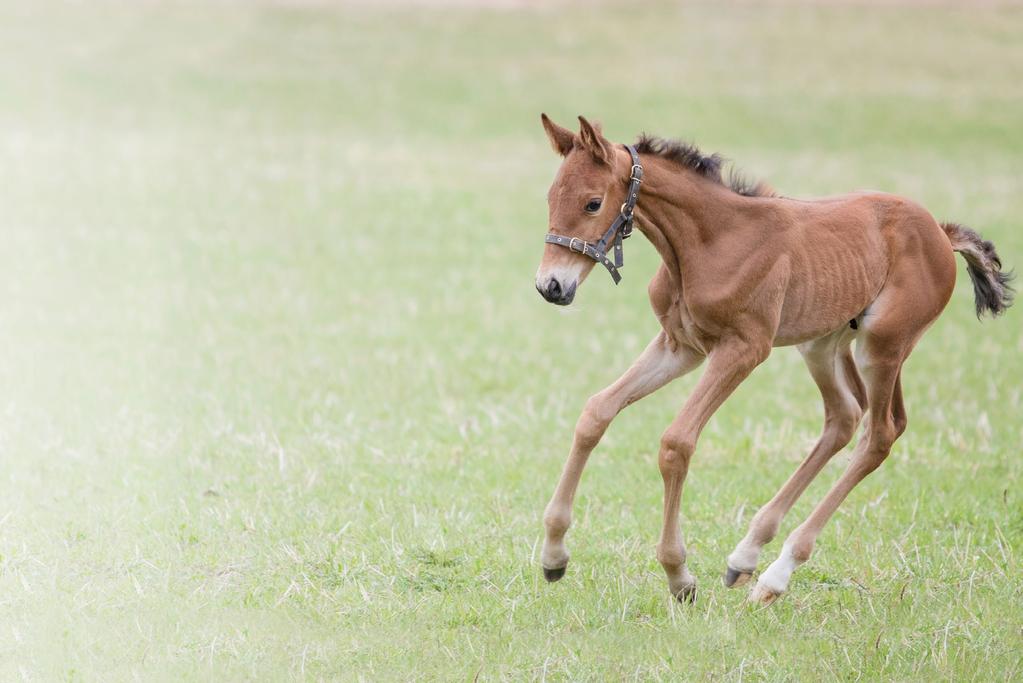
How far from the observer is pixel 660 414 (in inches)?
413

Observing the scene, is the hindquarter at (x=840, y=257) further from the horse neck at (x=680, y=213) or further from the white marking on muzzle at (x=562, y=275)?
the white marking on muzzle at (x=562, y=275)

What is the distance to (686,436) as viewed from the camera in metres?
5.62

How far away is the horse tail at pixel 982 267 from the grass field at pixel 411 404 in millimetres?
1203

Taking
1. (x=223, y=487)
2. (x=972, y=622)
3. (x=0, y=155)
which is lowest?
(x=0, y=155)

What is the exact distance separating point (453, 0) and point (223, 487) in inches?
1175

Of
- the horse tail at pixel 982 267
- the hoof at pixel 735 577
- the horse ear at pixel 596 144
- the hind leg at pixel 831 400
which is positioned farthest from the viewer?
the horse tail at pixel 982 267

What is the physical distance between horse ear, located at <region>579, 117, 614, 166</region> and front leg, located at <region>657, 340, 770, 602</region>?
0.99 meters

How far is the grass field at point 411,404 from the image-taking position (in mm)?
5449

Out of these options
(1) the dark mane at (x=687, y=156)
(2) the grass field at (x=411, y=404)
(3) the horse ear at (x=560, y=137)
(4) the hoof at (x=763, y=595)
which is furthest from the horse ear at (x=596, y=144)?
(4) the hoof at (x=763, y=595)

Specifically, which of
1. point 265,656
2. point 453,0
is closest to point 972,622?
point 265,656

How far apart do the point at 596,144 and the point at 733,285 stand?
0.89 metres

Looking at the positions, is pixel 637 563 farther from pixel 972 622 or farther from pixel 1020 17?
pixel 1020 17

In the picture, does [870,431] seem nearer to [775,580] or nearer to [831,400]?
[831,400]

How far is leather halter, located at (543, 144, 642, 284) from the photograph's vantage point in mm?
5363
